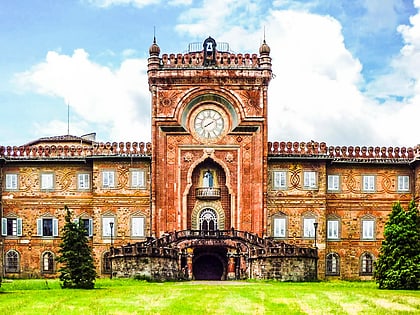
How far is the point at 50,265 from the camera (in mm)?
61938

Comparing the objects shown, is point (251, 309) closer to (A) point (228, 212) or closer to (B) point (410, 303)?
(B) point (410, 303)

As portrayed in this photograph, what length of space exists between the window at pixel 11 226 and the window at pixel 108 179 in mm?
7159

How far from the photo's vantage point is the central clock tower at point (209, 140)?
197ft

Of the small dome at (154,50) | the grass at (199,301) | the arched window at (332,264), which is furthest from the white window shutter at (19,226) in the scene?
the arched window at (332,264)

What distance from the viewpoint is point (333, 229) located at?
204 feet

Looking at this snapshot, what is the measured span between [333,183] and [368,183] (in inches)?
105

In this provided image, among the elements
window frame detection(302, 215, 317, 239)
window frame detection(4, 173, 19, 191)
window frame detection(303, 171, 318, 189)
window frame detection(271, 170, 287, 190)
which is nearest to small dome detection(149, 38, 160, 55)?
window frame detection(271, 170, 287, 190)

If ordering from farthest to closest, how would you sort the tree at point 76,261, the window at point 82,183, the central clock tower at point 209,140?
the window at point 82,183 < the central clock tower at point 209,140 < the tree at point 76,261

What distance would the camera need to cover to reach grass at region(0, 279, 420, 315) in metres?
28.7

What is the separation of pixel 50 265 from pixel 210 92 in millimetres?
17860

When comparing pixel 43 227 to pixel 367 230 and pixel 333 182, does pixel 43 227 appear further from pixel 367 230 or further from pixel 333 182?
pixel 367 230

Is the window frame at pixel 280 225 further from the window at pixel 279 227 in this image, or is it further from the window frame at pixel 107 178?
the window frame at pixel 107 178

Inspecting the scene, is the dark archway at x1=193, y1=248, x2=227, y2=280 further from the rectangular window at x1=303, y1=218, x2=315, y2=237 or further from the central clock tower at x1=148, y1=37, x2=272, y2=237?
the rectangular window at x1=303, y1=218, x2=315, y2=237

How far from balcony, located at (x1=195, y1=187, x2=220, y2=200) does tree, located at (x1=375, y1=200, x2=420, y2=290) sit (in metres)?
19.8
